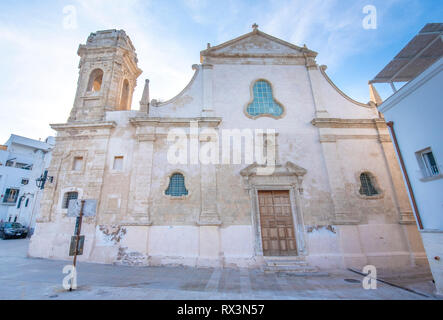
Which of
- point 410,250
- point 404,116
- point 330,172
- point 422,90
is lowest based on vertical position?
point 410,250

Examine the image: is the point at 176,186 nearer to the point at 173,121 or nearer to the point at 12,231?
the point at 173,121

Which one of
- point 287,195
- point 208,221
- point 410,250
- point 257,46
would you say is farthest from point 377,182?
point 257,46

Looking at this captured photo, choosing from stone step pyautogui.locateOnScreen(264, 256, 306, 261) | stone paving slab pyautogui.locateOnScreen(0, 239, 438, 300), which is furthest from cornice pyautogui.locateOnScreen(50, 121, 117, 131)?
stone step pyautogui.locateOnScreen(264, 256, 306, 261)

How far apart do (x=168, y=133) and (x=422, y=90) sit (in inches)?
396

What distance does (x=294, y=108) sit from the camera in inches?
459

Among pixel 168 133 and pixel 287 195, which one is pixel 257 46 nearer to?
pixel 168 133

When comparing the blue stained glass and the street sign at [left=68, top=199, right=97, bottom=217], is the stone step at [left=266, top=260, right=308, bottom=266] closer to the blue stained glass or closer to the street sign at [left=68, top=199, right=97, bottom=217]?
the street sign at [left=68, top=199, right=97, bottom=217]

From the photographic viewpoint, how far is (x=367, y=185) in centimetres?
Result: 1048

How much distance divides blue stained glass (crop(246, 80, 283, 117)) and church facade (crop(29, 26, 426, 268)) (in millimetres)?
68

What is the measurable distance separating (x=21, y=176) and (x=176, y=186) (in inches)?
1261

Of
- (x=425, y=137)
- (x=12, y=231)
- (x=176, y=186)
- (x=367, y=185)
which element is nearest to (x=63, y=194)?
(x=176, y=186)

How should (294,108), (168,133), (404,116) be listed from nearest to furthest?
(404,116), (168,133), (294,108)

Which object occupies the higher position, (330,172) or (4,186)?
(4,186)

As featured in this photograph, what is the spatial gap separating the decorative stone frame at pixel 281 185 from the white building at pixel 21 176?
78.0 feet
